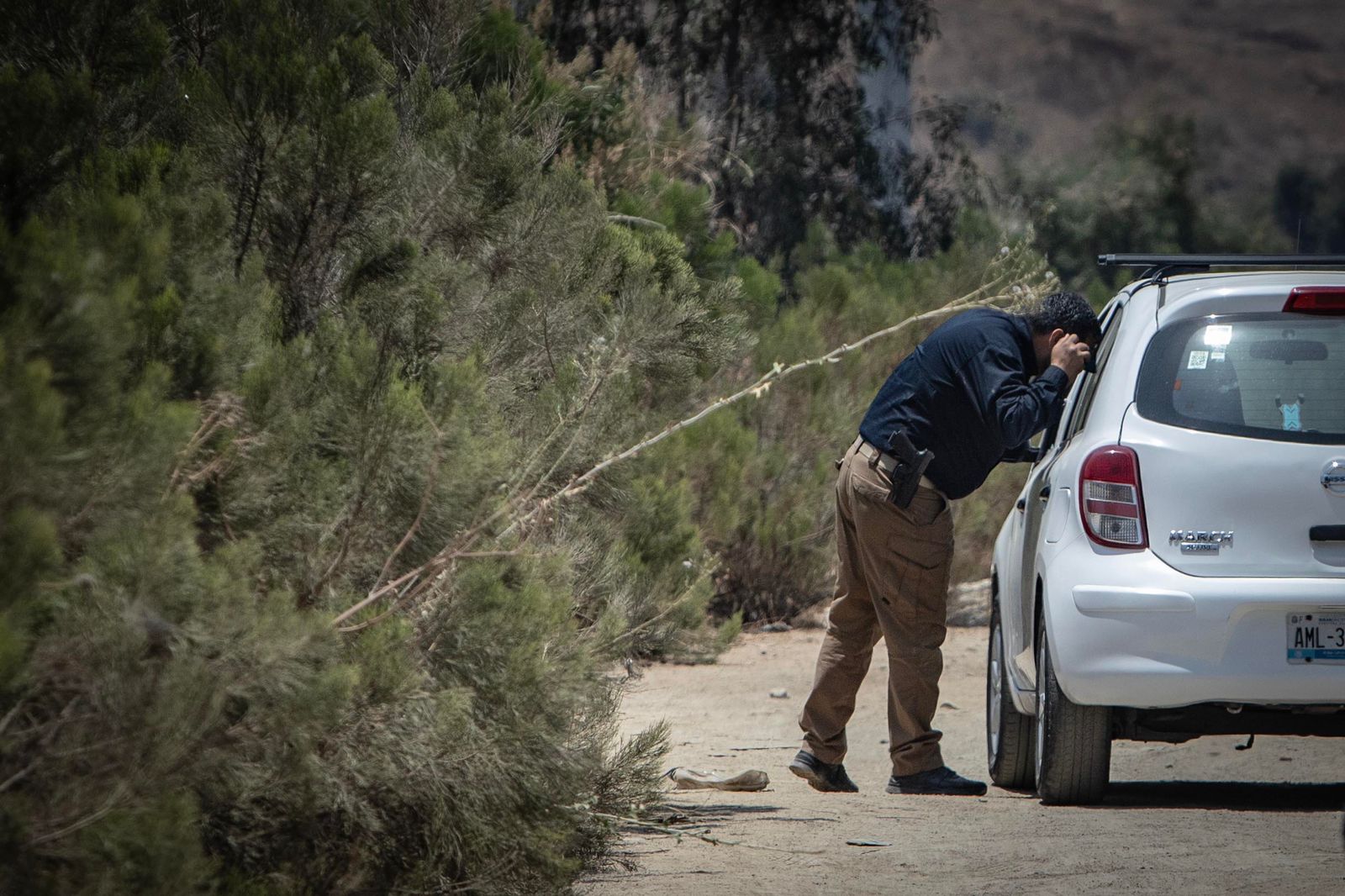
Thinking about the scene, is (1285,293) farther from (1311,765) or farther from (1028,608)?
(1311,765)

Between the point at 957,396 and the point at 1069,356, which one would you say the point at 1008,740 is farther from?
the point at 1069,356

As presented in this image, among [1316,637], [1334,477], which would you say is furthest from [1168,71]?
[1316,637]

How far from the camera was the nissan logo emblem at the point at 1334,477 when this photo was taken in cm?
542

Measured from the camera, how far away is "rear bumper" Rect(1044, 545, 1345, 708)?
5.36 m

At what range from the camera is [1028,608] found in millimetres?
6449

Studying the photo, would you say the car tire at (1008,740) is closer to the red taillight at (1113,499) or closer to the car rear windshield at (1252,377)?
the red taillight at (1113,499)

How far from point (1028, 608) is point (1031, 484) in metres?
0.57

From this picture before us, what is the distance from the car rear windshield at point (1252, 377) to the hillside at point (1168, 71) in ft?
270

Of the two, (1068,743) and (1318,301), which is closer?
(1318,301)

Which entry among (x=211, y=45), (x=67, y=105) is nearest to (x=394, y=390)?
(x=67, y=105)

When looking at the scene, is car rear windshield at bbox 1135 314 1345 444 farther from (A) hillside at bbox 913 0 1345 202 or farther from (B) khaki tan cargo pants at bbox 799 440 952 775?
(A) hillside at bbox 913 0 1345 202

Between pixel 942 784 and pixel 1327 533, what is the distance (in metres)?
1.93

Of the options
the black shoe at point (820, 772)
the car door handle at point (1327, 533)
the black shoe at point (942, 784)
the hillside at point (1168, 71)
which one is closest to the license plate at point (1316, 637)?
the car door handle at point (1327, 533)

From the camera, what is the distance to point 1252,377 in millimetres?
5633
